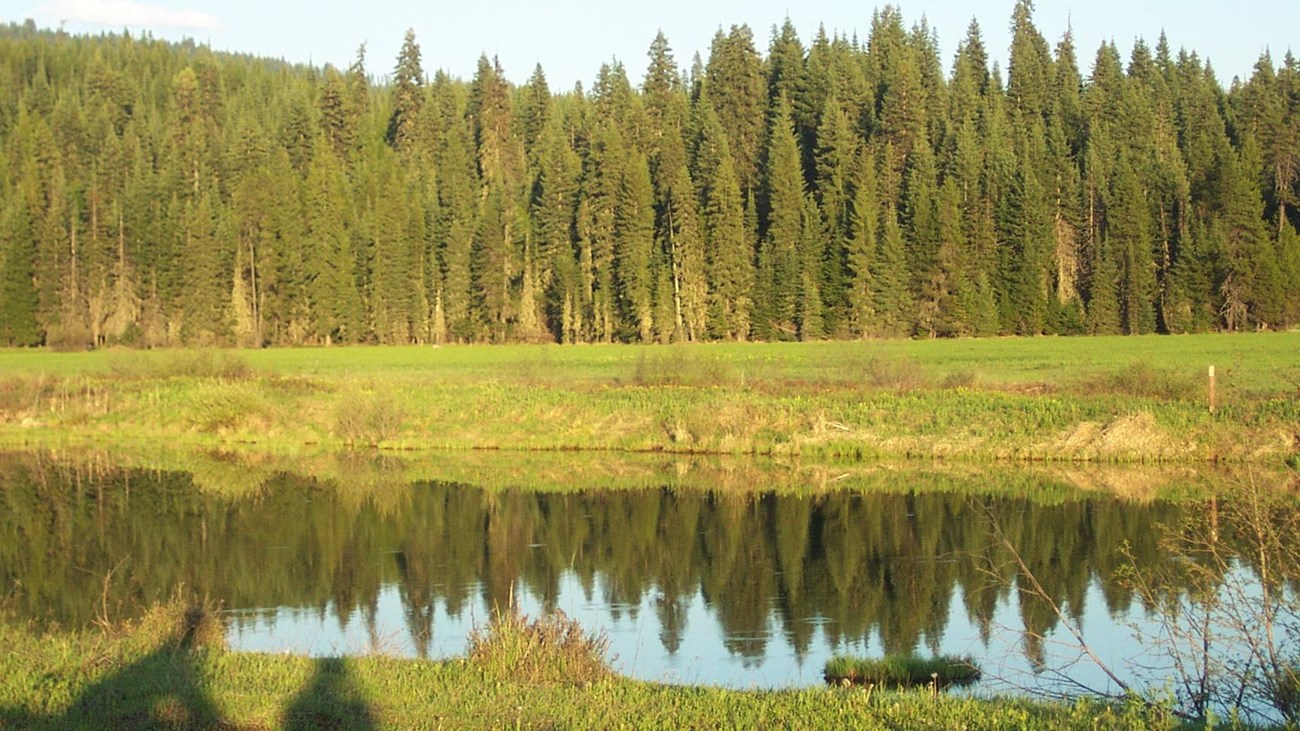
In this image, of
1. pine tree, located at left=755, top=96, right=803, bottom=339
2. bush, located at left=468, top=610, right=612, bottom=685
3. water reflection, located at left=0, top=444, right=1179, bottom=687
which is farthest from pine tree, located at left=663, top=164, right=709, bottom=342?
bush, located at left=468, top=610, right=612, bottom=685

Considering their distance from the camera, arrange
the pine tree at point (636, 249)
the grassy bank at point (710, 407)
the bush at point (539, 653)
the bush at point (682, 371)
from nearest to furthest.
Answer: the bush at point (539, 653)
the grassy bank at point (710, 407)
the bush at point (682, 371)
the pine tree at point (636, 249)

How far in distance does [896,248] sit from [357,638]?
63.7 m

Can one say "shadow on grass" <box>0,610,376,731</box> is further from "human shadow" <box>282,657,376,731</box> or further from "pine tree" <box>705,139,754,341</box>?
"pine tree" <box>705,139,754,341</box>

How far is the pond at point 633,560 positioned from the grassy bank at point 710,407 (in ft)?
8.87

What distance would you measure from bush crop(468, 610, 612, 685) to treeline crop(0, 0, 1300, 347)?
214ft

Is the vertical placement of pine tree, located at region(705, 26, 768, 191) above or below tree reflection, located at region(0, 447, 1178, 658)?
above

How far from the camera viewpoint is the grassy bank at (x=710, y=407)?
33750 millimetres

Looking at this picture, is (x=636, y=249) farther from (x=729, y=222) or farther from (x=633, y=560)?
(x=633, y=560)

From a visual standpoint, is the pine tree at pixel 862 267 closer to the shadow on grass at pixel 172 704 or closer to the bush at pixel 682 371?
the bush at pixel 682 371

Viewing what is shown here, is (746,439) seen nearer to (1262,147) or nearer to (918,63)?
(1262,147)

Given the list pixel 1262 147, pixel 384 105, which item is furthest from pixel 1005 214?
pixel 384 105

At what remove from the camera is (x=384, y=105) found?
12375 cm

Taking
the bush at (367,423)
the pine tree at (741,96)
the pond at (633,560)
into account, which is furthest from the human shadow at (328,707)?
the pine tree at (741,96)

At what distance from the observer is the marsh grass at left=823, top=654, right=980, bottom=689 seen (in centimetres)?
1409
